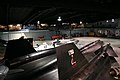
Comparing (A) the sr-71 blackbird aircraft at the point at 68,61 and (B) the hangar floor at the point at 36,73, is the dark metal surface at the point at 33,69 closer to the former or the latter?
(B) the hangar floor at the point at 36,73

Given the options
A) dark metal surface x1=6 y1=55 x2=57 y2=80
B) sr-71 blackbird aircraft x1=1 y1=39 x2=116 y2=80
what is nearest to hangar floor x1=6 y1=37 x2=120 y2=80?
dark metal surface x1=6 y1=55 x2=57 y2=80

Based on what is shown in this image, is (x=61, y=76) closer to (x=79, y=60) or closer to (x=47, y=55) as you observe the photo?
(x=79, y=60)

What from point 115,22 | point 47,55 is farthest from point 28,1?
point 115,22

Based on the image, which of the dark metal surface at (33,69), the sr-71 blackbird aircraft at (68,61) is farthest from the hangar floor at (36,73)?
the sr-71 blackbird aircraft at (68,61)

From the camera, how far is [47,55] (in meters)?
5.00

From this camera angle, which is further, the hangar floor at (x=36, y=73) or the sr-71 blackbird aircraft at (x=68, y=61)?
the hangar floor at (x=36, y=73)

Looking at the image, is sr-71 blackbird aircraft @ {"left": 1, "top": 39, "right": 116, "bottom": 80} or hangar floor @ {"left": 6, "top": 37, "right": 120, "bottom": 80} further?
hangar floor @ {"left": 6, "top": 37, "right": 120, "bottom": 80}

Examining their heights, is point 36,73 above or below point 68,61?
below

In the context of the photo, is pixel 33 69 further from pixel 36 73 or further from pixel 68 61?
pixel 68 61

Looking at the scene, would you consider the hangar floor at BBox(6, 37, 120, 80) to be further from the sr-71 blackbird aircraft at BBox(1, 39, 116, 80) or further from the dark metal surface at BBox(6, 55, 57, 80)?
the sr-71 blackbird aircraft at BBox(1, 39, 116, 80)

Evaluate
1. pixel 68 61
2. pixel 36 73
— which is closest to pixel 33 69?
pixel 36 73

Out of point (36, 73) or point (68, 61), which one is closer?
point (68, 61)

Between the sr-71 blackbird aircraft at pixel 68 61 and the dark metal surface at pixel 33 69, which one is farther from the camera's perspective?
the dark metal surface at pixel 33 69

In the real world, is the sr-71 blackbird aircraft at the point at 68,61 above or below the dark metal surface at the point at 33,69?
above
